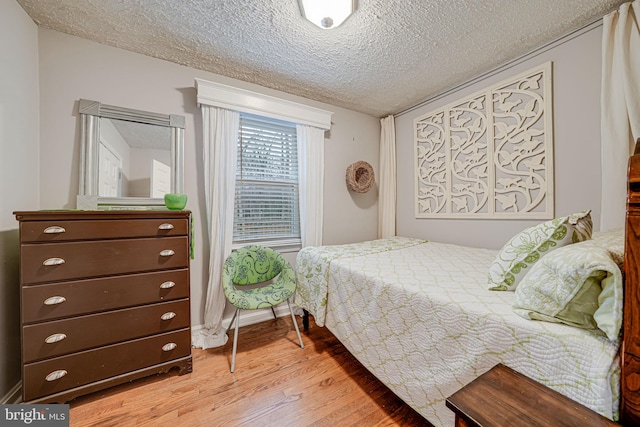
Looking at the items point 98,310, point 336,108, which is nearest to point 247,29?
point 336,108

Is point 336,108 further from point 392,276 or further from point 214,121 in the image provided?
point 392,276

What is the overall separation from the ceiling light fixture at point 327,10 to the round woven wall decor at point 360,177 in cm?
154

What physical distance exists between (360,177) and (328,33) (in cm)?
161

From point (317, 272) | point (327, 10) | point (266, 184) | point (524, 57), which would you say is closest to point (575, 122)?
point (524, 57)

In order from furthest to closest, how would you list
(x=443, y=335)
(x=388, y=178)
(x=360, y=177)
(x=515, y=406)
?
(x=388, y=178) < (x=360, y=177) < (x=443, y=335) < (x=515, y=406)

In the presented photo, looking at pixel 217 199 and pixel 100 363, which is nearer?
pixel 100 363

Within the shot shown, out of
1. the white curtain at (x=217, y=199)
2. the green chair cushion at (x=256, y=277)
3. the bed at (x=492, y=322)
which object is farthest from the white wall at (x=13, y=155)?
the bed at (x=492, y=322)

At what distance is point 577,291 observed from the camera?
74cm

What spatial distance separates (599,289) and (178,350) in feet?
7.05

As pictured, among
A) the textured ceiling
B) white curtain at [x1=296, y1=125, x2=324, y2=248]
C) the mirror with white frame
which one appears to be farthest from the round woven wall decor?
the mirror with white frame

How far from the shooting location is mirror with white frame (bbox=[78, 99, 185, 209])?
67.0 inches

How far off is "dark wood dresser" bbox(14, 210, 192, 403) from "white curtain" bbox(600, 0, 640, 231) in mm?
2836

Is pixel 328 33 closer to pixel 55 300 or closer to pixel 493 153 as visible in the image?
pixel 493 153

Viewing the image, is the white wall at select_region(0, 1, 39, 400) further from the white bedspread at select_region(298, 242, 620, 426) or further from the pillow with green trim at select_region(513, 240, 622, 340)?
the pillow with green trim at select_region(513, 240, 622, 340)
